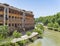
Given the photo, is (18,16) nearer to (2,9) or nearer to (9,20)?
(9,20)

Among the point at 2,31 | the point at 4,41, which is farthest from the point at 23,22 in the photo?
the point at 4,41

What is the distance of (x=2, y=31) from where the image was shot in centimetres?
2588

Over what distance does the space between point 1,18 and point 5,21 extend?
3.73 feet

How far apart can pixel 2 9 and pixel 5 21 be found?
2707mm

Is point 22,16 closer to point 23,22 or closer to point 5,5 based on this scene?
point 23,22

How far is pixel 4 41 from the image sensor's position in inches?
703

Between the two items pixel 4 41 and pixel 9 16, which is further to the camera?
pixel 9 16

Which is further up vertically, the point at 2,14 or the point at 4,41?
the point at 2,14

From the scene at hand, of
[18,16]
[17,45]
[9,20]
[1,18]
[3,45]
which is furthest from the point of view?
[18,16]

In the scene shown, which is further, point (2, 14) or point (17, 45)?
point (2, 14)

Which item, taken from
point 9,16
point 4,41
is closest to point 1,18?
point 9,16

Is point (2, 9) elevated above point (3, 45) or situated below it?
above

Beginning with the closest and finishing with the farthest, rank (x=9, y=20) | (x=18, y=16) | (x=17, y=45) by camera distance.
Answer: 1. (x=17, y=45)
2. (x=9, y=20)
3. (x=18, y=16)

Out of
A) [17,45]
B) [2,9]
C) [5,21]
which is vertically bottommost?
[17,45]
